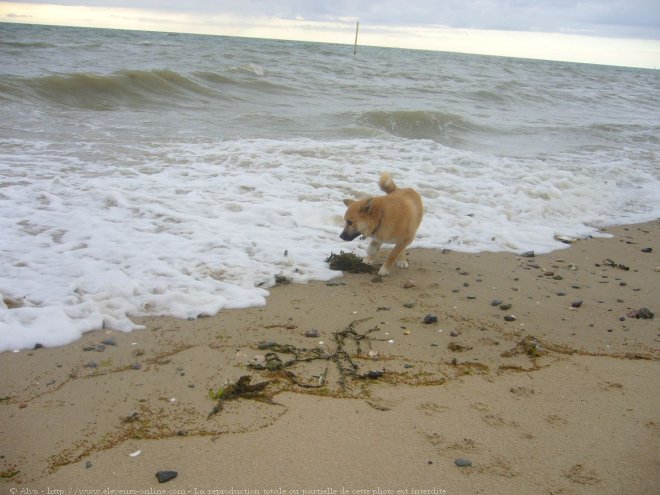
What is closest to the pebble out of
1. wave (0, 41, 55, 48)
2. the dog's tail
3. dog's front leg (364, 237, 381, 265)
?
dog's front leg (364, 237, 381, 265)

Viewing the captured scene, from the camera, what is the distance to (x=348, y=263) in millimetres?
5785

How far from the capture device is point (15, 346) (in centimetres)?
384

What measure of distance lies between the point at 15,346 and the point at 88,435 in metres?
1.23

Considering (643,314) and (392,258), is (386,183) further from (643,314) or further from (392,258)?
(643,314)

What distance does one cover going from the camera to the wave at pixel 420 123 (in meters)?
15.1

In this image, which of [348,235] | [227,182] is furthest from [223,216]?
[348,235]

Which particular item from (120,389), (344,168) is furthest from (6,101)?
(120,389)

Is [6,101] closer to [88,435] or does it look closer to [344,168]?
[344,168]

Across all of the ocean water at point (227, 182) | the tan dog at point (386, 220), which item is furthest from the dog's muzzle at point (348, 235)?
the ocean water at point (227, 182)

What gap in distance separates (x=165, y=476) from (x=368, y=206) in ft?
11.4

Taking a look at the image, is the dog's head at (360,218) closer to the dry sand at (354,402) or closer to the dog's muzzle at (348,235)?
the dog's muzzle at (348,235)

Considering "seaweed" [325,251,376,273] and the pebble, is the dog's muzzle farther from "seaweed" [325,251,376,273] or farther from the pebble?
the pebble

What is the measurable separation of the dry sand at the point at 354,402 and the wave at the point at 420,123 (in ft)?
34.3

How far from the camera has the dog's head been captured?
564 cm
